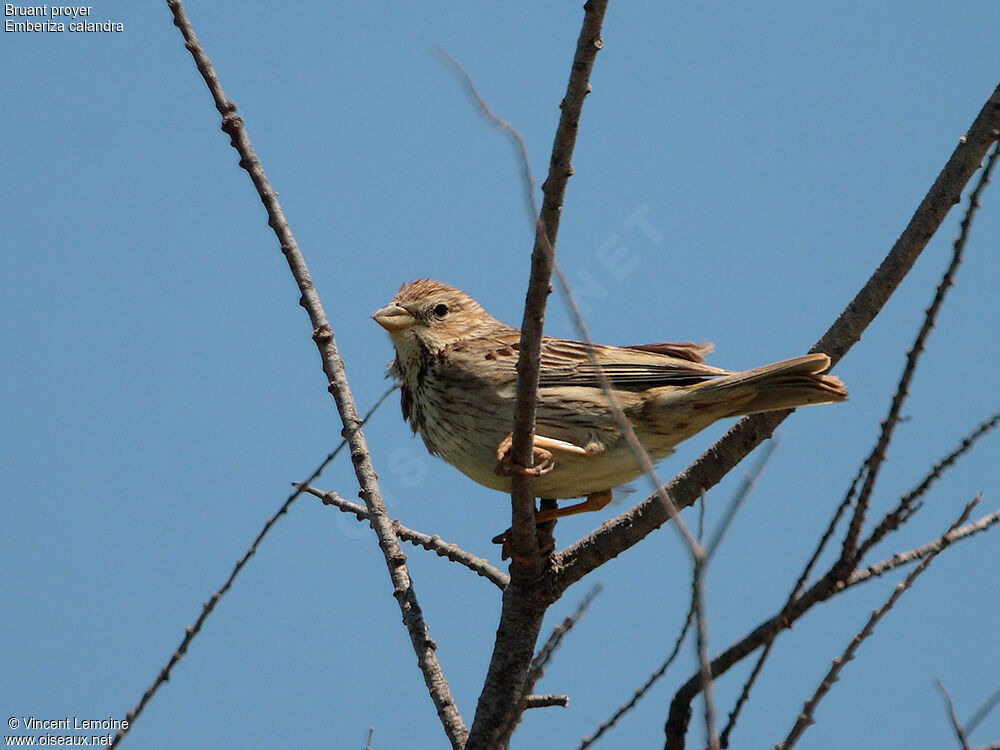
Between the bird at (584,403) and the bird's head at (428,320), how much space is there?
18 centimetres

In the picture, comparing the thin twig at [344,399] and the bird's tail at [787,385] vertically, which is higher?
the bird's tail at [787,385]

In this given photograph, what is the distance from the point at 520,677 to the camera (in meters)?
4.10

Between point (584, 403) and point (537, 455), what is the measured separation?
0.53 meters

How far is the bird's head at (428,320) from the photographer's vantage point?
17.3ft

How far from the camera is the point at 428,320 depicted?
17.5ft

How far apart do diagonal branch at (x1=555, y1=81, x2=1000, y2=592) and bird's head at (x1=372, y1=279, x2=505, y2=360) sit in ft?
4.56

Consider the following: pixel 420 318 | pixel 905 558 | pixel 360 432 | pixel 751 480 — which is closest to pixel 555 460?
pixel 360 432

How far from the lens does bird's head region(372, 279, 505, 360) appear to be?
5258 mm

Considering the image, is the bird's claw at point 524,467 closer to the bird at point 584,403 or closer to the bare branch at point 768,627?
the bird at point 584,403

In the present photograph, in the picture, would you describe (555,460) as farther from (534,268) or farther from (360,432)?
(534,268)

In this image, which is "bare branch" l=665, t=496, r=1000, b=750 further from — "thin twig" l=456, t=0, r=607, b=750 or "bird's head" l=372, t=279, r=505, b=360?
"bird's head" l=372, t=279, r=505, b=360

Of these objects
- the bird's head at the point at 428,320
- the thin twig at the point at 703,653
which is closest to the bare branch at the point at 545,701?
the bird's head at the point at 428,320

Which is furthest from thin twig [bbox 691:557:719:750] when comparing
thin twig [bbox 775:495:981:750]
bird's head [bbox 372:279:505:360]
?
bird's head [bbox 372:279:505:360]

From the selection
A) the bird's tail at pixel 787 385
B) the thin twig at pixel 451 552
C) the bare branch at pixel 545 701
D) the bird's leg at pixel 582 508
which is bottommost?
the bare branch at pixel 545 701
